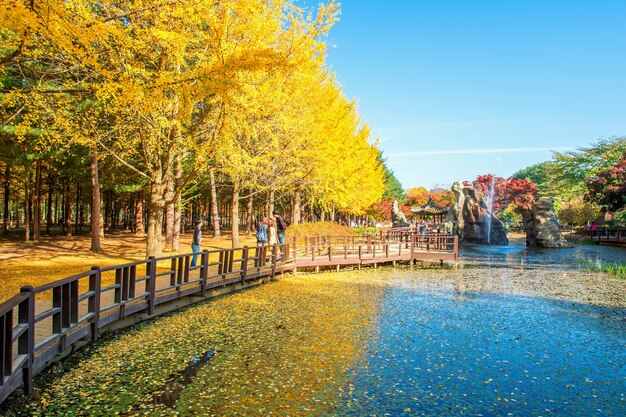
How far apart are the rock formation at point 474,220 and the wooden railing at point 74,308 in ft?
100

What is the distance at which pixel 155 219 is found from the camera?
49.3ft

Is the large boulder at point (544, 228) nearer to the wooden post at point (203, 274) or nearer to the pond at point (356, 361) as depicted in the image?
the pond at point (356, 361)

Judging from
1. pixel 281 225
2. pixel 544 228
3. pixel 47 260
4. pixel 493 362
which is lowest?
pixel 493 362

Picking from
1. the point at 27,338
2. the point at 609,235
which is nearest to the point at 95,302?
the point at 27,338

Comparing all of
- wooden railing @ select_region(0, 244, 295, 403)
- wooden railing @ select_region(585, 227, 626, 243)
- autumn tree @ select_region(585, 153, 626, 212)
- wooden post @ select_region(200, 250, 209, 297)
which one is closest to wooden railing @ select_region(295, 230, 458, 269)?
wooden railing @ select_region(0, 244, 295, 403)

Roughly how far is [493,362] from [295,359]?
3139 millimetres

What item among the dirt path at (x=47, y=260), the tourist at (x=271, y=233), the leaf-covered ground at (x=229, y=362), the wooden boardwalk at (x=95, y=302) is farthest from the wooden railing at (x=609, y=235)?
the dirt path at (x=47, y=260)

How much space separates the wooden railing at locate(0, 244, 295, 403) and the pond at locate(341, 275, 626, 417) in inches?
148

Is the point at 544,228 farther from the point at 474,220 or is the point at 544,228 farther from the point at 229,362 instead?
the point at 229,362

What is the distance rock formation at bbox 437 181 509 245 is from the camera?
1608 inches

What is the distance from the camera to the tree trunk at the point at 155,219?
14781mm

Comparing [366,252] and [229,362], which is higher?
[366,252]

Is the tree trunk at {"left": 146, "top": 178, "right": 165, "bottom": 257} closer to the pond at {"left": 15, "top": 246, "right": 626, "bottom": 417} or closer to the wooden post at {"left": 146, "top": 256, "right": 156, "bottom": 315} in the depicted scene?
the pond at {"left": 15, "top": 246, "right": 626, "bottom": 417}

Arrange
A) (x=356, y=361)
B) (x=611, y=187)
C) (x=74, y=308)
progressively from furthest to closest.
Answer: (x=611, y=187), (x=356, y=361), (x=74, y=308)
